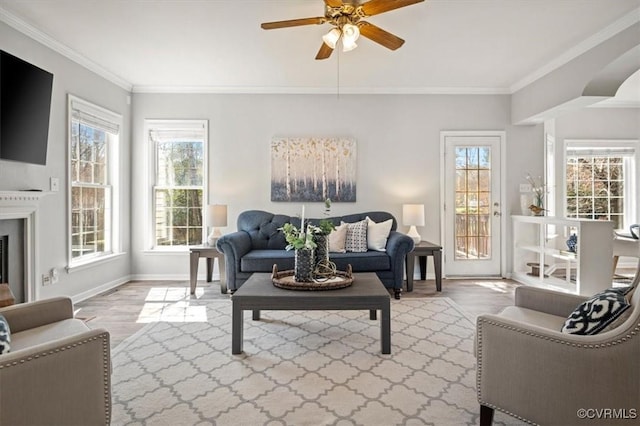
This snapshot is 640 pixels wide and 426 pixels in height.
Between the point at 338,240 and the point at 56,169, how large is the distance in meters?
3.11

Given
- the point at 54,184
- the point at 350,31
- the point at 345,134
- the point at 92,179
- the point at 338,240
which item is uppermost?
the point at 350,31

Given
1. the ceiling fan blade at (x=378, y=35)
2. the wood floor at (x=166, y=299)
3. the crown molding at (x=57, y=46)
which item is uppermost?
the crown molding at (x=57, y=46)

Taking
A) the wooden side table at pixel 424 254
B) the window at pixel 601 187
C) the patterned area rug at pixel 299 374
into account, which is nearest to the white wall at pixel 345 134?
the wooden side table at pixel 424 254

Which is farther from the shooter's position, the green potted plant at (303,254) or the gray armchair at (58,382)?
the green potted plant at (303,254)

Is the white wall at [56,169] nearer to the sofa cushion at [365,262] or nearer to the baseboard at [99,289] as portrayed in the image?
the baseboard at [99,289]

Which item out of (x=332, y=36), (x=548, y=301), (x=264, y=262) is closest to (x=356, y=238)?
(x=264, y=262)

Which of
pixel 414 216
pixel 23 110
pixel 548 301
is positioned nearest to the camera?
pixel 548 301

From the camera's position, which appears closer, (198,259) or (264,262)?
(264,262)

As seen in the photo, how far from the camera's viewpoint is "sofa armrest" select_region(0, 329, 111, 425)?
1267mm

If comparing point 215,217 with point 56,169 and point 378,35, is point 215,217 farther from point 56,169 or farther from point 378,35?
point 378,35

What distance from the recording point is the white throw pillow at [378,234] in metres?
4.45

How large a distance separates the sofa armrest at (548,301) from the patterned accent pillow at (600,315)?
0.43 meters

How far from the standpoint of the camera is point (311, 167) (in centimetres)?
509

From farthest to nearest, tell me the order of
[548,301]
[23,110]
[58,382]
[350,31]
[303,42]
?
1. [303,42]
2. [23,110]
3. [350,31]
4. [548,301]
5. [58,382]
